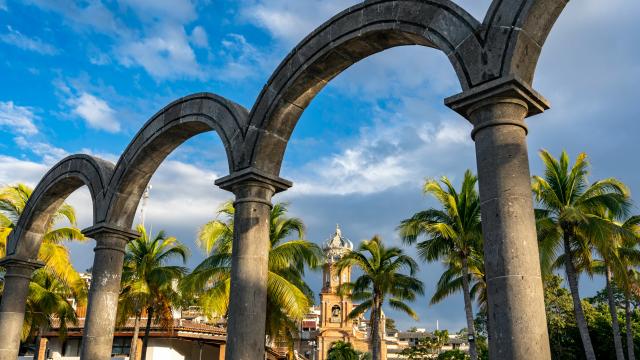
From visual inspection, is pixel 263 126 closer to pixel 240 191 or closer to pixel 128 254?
pixel 240 191

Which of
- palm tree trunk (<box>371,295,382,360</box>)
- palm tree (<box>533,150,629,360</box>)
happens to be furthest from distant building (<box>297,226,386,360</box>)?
palm tree (<box>533,150,629,360</box>)

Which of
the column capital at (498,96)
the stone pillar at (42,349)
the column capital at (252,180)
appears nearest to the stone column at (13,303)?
the column capital at (252,180)

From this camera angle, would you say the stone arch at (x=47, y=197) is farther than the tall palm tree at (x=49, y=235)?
No

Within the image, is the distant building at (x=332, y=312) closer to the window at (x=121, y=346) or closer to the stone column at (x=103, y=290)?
the window at (x=121, y=346)

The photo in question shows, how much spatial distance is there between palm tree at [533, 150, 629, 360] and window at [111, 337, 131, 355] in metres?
23.6

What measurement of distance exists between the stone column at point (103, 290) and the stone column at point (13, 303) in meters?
3.54

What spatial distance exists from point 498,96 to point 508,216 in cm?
138

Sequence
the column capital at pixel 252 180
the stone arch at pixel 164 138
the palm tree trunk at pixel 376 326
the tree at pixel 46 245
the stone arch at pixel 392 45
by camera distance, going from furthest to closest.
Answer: the palm tree trunk at pixel 376 326 < the tree at pixel 46 245 < the stone arch at pixel 164 138 < the column capital at pixel 252 180 < the stone arch at pixel 392 45

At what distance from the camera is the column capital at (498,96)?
6.45m

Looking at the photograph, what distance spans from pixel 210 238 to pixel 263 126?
→ 12814mm

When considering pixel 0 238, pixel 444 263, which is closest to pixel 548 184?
pixel 444 263

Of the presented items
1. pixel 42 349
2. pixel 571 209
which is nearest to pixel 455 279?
pixel 571 209

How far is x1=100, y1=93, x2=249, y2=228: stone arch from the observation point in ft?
33.4

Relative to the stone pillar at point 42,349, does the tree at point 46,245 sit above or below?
above
